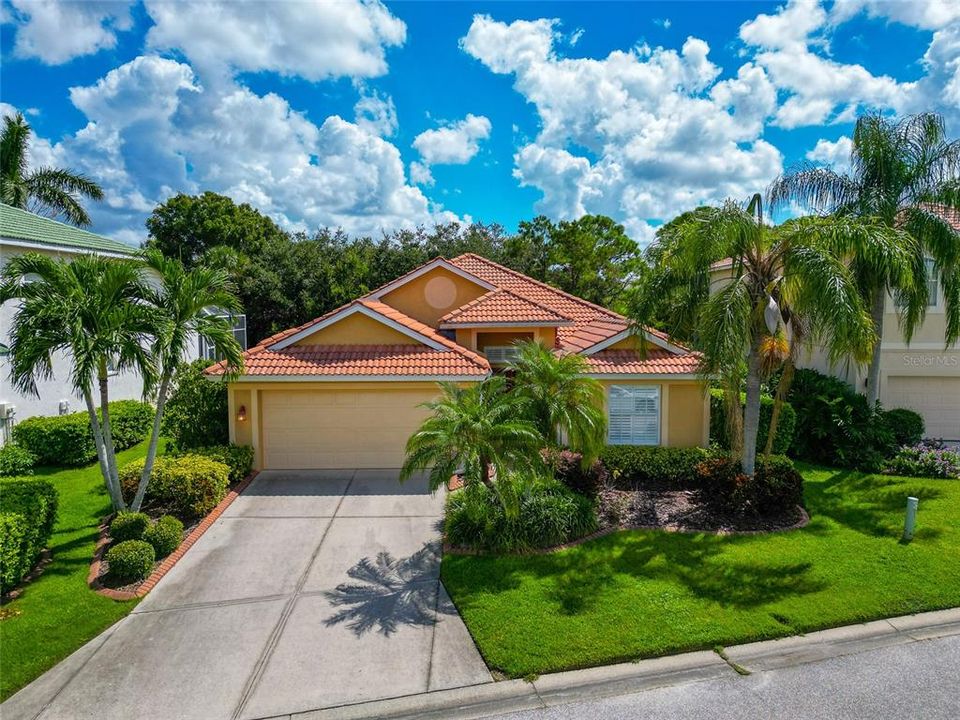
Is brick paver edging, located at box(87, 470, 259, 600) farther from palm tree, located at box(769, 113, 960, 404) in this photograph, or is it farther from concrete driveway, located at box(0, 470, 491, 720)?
palm tree, located at box(769, 113, 960, 404)

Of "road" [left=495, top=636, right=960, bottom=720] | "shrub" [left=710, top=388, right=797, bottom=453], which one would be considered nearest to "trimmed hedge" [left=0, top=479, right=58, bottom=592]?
"road" [left=495, top=636, right=960, bottom=720]

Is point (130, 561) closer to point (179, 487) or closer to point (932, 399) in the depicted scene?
point (179, 487)

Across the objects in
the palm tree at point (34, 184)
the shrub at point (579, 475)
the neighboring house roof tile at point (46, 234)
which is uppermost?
the palm tree at point (34, 184)

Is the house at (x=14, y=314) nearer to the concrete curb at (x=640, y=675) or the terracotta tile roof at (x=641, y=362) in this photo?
the concrete curb at (x=640, y=675)

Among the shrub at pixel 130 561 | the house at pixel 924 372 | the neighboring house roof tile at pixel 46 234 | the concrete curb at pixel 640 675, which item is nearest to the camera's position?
the concrete curb at pixel 640 675

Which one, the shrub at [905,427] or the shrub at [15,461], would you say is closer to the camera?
the shrub at [15,461]

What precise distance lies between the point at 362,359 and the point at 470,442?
20.7 feet

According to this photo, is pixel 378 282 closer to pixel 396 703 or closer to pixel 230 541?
pixel 230 541

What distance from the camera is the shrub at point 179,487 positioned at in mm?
11688

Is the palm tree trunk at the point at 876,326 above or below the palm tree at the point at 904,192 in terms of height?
below

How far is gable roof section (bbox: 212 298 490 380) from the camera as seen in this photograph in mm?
14406

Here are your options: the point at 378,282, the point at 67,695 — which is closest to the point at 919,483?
the point at 67,695

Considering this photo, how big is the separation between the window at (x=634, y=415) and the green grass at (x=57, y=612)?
457 inches

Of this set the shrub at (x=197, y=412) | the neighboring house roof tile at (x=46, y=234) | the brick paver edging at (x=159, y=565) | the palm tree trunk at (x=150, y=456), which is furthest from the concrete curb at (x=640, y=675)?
the neighboring house roof tile at (x=46, y=234)
